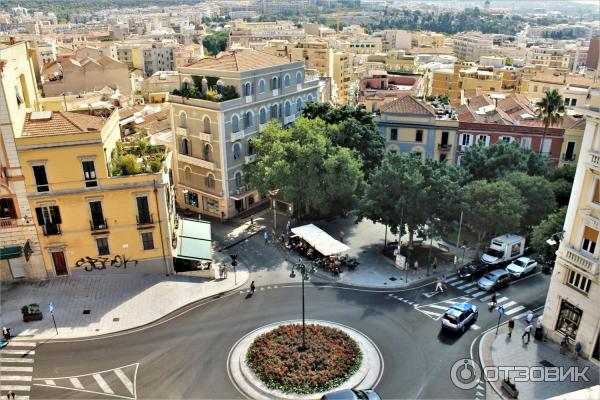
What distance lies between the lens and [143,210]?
1569 inches

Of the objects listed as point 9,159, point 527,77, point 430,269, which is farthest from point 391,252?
point 527,77

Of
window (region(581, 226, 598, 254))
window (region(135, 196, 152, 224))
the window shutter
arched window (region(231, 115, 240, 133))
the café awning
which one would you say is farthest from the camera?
arched window (region(231, 115, 240, 133))

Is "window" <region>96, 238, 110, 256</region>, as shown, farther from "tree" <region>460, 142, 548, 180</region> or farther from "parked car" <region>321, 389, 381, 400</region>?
"tree" <region>460, 142, 548, 180</region>

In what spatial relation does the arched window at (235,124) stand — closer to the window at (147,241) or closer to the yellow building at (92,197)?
the yellow building at (92,197)

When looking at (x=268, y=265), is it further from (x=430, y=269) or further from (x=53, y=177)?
(x=53, y=177)

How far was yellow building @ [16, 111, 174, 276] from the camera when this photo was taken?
36.7m

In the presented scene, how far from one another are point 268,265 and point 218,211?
13546 millimetres

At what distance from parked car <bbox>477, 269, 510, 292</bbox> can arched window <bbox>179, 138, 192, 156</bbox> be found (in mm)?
33585

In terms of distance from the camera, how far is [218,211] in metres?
56.1

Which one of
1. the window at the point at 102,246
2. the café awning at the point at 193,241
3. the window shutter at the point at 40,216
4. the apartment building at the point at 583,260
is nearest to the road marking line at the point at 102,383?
the window at the point at 102,246

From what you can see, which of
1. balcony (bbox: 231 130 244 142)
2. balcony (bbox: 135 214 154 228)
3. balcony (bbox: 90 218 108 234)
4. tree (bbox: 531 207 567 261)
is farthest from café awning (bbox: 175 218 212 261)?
tree (bbox: 531 207 567 261)

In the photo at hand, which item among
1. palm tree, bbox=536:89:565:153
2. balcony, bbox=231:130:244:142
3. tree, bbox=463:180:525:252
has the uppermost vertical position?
palm tree, bbox=536:89:565:153

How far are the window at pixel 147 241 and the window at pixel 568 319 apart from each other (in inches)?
1215

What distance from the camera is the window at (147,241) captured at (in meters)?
40.7
